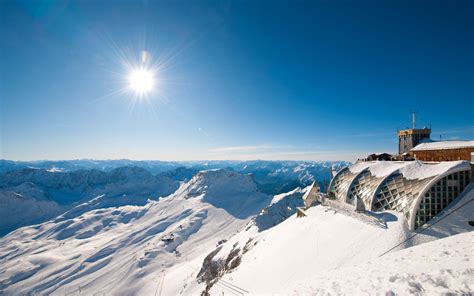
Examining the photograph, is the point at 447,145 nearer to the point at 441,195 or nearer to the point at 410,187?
the point at 410,187

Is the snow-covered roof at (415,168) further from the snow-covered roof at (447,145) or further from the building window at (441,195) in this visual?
the snow-covered roof at (447,145)

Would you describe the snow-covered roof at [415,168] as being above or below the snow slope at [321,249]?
above

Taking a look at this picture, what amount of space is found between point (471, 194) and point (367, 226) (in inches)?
415

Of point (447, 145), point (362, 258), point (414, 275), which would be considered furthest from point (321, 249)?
point (447, 145)

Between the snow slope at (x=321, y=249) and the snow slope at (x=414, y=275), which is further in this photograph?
the snow slope at (x=321, y=249)

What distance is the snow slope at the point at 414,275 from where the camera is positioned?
1082 centimetres

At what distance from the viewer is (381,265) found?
1520cm

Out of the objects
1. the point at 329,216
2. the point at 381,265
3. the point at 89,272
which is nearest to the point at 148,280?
the point at 89,272

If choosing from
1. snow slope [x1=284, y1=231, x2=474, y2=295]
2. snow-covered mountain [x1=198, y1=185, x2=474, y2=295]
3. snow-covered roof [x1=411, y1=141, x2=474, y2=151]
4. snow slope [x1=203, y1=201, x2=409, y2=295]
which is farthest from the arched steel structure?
snow slope [x1=284, y1=231, x2=474, y2=295]

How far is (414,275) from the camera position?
12164 millimetres

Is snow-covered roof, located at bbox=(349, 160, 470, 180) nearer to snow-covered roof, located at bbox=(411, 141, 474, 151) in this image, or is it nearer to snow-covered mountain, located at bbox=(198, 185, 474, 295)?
snow-covered mountain, located at bbox=(198, 185, 474, 295)

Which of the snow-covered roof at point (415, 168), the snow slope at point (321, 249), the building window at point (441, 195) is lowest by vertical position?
the snow slope at point (321, 249)

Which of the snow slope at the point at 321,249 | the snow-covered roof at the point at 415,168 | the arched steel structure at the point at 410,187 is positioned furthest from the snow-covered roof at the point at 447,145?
the snow slope at the point at 321,249

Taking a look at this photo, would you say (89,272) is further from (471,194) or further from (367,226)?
(471,194)
